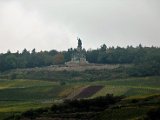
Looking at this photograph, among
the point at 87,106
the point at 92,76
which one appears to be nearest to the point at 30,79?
the point at 92,76

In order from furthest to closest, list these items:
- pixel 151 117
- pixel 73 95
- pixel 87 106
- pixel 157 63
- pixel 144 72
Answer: pixel 157 63, pixel 144 72, pixel 73 95, pixel 87 106, pixel 151 117

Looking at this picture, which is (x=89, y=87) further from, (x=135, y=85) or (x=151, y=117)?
(x=151, y=117)

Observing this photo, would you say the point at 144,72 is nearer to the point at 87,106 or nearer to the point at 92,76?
the point at 92,76

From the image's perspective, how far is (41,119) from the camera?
90375 millimetres

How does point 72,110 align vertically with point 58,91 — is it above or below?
below

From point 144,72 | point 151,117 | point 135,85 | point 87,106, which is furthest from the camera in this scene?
point 144,72

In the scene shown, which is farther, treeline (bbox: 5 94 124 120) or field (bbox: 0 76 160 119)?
field (bbox: 0 76 160 119)

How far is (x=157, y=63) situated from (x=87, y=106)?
286 ft

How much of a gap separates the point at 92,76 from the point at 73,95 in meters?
41.4

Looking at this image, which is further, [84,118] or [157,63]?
[157,63]

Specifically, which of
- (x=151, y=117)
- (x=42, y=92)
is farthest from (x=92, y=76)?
(x=151, y=117)

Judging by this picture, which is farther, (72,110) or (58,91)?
(58,91)

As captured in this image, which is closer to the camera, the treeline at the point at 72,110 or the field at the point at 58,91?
the treeline at the point at 72,110

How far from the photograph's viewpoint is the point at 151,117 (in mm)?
75000
